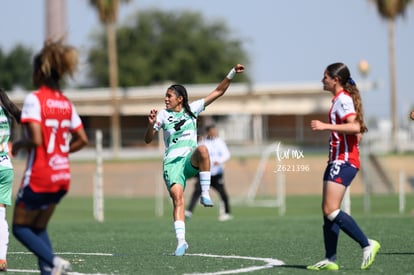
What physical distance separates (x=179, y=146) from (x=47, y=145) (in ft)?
13.9

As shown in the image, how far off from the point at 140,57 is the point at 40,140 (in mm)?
85362

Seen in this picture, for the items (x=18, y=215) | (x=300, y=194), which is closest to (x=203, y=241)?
(x=18, y=215)

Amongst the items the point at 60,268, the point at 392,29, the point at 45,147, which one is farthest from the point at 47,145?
the point at 392,29

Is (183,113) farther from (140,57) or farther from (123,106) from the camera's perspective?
(140,57)

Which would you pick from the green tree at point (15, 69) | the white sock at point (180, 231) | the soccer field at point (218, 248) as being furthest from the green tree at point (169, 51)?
the white sock at point (180, 231)

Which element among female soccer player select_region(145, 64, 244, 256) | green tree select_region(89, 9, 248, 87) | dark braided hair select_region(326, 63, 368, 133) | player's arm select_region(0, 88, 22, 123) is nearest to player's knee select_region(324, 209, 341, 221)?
dark braided hair select_region(326, 63, 368, 133)

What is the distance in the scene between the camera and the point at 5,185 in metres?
11.2

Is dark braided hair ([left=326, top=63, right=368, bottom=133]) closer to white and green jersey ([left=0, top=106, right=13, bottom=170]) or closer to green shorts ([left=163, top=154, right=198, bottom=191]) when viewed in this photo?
green shorts ([left=163, top=154, right=198, bottom=191])

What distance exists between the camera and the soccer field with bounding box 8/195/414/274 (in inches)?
414

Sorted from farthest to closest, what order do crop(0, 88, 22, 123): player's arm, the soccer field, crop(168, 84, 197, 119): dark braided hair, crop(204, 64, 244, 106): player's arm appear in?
1. crop(204, 64, 244, 106): player's arm
2. crop(168, 84, 197, 119): dark braided hair
3. the soccer field
4. crop(0, 88, 22, 123): player's arm

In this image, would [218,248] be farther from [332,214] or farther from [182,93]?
[332,214]

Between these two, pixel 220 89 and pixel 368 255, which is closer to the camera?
pixel 368 255

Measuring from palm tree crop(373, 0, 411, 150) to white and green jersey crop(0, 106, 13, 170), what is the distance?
141 ft

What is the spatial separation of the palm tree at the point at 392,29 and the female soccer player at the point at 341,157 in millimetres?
42779
